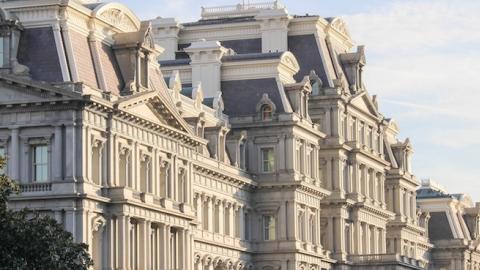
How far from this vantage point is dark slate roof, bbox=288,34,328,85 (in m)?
131

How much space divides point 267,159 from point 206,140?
50.3 ft

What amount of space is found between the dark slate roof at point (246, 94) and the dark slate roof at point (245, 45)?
304 inches

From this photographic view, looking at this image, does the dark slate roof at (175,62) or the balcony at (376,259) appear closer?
the dark slate roof at (175,62)

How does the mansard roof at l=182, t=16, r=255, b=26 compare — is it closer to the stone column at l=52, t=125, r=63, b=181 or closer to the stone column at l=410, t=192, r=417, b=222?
the stone column at l=410, t=192, r=417, b=222

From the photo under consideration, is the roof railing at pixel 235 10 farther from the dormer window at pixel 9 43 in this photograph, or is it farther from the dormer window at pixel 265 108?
the dormer window at pixel 9 43

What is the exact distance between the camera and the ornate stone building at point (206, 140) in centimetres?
8700

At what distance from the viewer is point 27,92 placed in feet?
284

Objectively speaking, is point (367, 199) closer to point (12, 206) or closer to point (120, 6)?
point (120, 6)

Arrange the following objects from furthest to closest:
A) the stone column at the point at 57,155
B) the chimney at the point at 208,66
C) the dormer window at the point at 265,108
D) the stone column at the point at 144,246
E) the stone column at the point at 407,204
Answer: the stone column at the point at 407,204 → the chimney at the point at 208,66 → the dormer window at the point at 265,108 → the stone column at the point at 144,246 → the stone column at the point at 57,155

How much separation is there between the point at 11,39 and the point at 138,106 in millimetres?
8285

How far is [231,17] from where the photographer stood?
133000 millimetres

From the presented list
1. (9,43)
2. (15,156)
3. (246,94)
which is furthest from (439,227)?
(15,156)

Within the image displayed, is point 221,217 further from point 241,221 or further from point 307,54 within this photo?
point 307,54

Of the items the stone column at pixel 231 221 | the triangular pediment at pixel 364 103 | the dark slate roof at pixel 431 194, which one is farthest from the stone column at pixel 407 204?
the stone column at pixel 231 221
